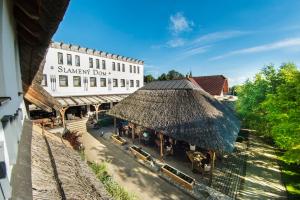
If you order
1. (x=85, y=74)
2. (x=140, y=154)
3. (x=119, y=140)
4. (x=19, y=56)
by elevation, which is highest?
(x=85, y=74)

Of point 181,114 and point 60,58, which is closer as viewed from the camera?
point 181,114

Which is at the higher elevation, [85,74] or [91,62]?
[91,62]

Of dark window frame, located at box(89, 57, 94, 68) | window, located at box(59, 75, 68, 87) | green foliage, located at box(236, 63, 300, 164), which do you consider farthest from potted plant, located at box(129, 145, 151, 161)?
dark window frame, located at box(89, 57, 94, 68)

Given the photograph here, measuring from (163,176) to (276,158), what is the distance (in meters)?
11.5

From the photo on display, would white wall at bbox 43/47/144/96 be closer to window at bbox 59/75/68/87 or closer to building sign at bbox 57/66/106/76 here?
building sign at bbox 57/66/106/76

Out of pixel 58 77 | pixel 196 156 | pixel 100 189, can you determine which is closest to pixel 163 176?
pixel 196 156

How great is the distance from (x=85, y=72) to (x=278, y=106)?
22962 mm

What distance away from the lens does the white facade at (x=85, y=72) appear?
2225 centimetres

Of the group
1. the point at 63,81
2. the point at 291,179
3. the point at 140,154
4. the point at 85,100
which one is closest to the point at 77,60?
the point at 63,81

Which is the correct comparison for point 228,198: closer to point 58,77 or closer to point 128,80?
point 58,77

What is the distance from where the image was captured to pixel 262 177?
13156 mm

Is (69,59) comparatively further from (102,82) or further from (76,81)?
(102,82)

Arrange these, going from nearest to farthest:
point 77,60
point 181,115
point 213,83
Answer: point 181,115, point 77,60, point 213,83

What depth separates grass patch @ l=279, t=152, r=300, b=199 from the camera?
11271 millimetres
